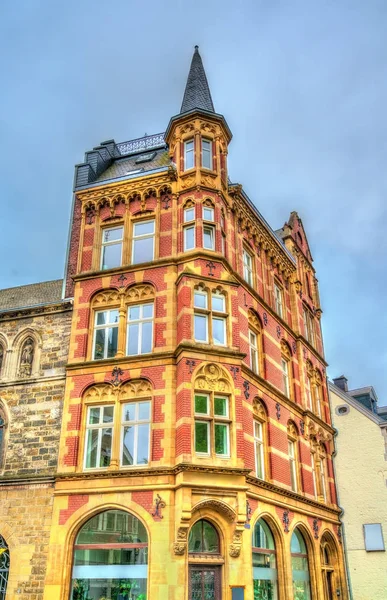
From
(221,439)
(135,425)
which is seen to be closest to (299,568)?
(221,439)

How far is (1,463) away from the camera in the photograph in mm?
20219

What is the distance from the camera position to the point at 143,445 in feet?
61.2

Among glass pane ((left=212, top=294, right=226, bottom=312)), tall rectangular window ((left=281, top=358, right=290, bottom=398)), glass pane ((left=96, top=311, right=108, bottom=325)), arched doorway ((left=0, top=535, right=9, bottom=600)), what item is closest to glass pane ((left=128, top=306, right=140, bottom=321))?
glass pane ((left=96, top=311, right=108, bottom=325))

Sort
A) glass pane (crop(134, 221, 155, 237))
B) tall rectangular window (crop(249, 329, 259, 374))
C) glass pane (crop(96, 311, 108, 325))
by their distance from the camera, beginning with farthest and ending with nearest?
tall rectangular window (crop(249, 329, 259, 374)), glass pane (crop(134, 221, 155, 237)), glass pane (crop(96, 311, 108, 325))

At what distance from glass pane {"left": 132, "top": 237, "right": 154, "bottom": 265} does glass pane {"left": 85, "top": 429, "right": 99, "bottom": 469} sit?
6.30m

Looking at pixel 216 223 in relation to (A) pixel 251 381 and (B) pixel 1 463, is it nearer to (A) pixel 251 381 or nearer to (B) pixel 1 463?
(A) pixel 251 381

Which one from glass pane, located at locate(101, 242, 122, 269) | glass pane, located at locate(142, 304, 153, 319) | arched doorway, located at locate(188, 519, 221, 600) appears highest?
glass pane, located at locate(101, 242, 122, 269)

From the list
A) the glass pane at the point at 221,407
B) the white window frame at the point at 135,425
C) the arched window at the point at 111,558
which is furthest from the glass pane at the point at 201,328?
the arched window at the point at 111,558

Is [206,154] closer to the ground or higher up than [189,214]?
higher up

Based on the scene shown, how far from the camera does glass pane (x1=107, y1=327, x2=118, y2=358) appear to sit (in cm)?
2044

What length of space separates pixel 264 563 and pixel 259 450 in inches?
146

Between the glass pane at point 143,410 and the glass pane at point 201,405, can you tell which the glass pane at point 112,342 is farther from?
the glass pane at point 201,405

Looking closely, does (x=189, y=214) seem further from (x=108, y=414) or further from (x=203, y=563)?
(x=203, y=563)

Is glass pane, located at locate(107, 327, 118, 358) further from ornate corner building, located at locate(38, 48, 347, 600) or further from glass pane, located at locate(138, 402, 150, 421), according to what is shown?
glass pane, located at locate(138, 402, 150, 421)
